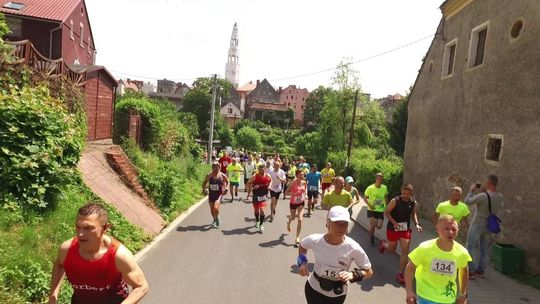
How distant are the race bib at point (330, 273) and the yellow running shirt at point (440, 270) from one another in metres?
0.97

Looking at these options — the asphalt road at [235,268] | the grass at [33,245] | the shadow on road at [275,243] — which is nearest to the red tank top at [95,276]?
the grass at [33,245]

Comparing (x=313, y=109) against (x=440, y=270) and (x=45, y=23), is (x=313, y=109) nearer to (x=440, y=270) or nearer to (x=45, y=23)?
(x=45, y=23)

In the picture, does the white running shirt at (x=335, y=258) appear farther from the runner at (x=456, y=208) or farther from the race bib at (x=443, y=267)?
the runner at (x=456, y=208)

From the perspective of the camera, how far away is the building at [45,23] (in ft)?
88.8

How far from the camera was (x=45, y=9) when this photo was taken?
92.1 ft

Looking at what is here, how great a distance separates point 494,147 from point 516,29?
9.86 ft

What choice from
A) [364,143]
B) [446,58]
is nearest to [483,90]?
[446,58]

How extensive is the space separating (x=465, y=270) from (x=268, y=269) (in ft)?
13.3

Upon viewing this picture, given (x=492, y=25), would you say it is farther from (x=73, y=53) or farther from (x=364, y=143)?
(x=364, y=143)

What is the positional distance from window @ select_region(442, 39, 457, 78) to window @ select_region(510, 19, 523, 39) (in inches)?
159

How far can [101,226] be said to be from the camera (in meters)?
3.37

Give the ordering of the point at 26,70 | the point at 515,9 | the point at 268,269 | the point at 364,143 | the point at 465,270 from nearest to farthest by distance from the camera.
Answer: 1. the point at 465,270
2. the point at 268,269
3. the point at 26,70
4. the point at 515,9
5. the point at 364,143

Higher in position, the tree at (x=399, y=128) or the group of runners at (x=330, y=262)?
the tree at (x=399, y=128)

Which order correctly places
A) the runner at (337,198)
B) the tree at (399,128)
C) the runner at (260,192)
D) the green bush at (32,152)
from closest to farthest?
the green bush at (32,152) < the runner at (337,198) < the runner at (260,192) < the tree at (399,128)
